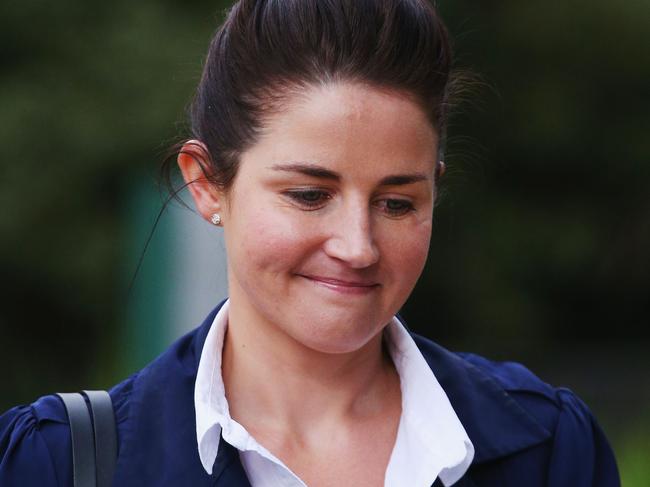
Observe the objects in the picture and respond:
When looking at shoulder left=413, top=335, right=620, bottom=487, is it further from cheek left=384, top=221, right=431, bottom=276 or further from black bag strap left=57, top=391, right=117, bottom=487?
black bag strap left=57, top=391, right=117, bottom=487

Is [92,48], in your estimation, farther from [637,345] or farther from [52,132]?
[637,345]

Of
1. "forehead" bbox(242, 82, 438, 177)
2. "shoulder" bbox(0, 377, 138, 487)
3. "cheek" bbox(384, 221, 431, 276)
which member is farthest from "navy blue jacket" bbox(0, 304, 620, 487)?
"forehead" bbox(242, 82, 438, 177)

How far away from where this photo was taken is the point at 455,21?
6.65 meters

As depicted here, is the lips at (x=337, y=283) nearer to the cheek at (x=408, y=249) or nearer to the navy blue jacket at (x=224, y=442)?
the cheek at (x=408, y=249)

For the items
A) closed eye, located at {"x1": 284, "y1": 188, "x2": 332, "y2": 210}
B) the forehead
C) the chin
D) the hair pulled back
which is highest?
the hair pulled back

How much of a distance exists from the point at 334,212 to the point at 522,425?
600 millimetres

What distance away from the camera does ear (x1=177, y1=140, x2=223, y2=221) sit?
7.44 ft

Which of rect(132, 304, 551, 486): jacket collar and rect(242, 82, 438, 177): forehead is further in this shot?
rect(132, 304, 551, 486): jacket collar

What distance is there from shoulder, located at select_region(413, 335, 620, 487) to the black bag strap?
0.67 m

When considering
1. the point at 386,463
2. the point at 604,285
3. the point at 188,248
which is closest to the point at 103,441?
the point at 386,463

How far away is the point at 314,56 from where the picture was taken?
2137 mm

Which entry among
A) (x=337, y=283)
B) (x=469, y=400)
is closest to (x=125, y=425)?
(x=337, y=283)

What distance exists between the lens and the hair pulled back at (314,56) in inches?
83.7

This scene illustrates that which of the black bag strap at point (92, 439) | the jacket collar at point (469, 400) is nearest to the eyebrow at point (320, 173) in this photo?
the jacket collar at point (469, 400)
